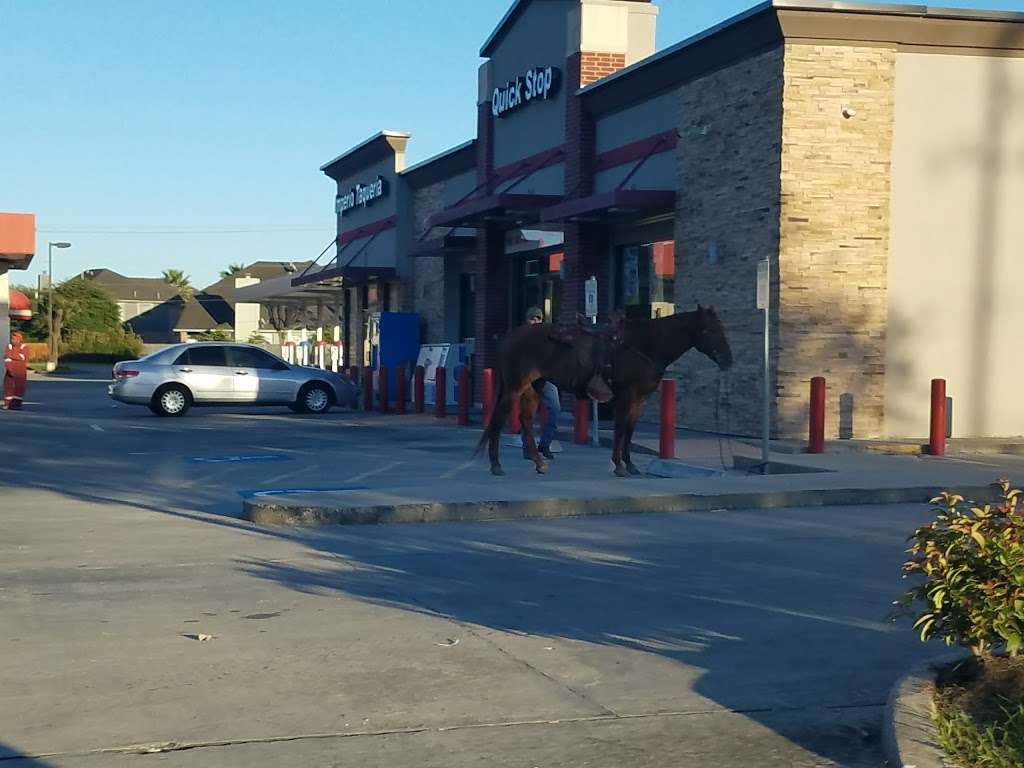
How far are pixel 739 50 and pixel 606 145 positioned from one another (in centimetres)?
569

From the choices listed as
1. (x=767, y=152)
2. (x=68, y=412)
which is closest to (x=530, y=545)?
(x=767, y=152)

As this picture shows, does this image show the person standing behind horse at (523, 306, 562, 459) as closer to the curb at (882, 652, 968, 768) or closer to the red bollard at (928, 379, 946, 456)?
Result: the red bollard at (928, 379, 946, 456)

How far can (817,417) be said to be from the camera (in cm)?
1880

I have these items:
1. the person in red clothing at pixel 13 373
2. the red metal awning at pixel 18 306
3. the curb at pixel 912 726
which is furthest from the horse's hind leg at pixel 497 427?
the red metal awning at pixel 18 306

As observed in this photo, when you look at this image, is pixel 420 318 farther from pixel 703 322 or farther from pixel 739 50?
pixel 703 322

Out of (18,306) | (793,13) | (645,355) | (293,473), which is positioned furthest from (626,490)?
(18,306)

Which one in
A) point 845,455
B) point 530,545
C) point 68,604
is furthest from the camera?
point 845,455

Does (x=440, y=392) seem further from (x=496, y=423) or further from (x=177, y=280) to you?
(x=177, y=280)

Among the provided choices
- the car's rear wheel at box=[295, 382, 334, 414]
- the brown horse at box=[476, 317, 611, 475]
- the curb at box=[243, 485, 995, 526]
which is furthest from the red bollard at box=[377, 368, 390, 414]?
the curb at box=[243, 485, 995, 526]

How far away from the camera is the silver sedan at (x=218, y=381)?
94.4ft

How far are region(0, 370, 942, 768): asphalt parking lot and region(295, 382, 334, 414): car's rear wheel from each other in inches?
634

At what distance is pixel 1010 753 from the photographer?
5191mm

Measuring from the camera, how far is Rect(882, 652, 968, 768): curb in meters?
5.21

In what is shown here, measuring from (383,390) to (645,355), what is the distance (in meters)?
15.4
